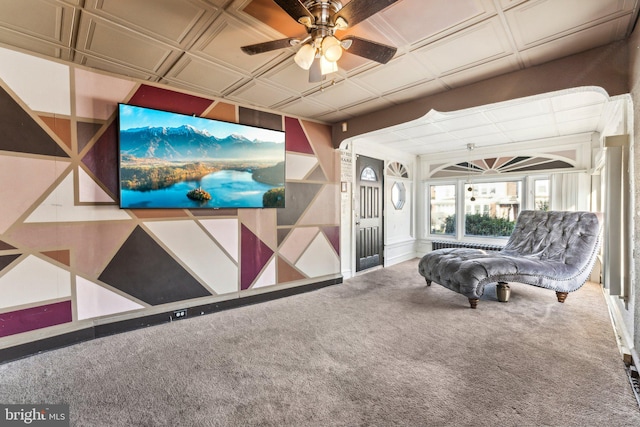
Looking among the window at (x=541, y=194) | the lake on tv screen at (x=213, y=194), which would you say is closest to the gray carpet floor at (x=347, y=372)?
the lake on tv screen at (x=213, y=194)

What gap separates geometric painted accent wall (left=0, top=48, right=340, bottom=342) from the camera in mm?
2332

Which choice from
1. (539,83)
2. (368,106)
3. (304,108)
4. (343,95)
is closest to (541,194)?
(539,83)

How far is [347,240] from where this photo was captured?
4855 mm

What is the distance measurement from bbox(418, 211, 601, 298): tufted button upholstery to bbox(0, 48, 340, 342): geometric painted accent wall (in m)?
2.49

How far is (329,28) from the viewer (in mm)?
1815

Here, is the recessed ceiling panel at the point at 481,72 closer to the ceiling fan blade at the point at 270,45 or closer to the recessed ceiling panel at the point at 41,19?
the ceiling fan blade at the point at 270,45

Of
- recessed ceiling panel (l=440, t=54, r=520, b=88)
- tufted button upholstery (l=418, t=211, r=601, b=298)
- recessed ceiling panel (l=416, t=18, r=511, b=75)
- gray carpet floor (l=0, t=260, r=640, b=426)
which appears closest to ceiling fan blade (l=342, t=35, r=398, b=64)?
recessed ceiling panel (l=416, t=18, r=511, b=75)

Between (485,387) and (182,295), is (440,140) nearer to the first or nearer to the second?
(485,387)

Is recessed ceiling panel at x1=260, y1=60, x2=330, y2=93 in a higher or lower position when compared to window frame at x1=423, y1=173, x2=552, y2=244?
higher

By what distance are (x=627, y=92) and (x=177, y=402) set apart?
12.9ft

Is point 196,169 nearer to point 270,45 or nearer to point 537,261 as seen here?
point 270,45

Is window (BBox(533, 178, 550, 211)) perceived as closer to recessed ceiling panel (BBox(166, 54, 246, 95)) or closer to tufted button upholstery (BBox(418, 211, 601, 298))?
tufted button upholstery (BBox(418, 211, 601, 298))

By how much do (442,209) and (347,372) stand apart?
17.8ft

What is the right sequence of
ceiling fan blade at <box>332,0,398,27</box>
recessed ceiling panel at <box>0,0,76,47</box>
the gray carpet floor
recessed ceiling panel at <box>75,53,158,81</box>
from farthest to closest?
recessed ceiling panel at <box>75,53,158,81</box>
recessed ceiling panel at <box>0,0,76,47</box>
the gray carpet floor
ceiling fan blade at <box>332,0,398,27</box>
